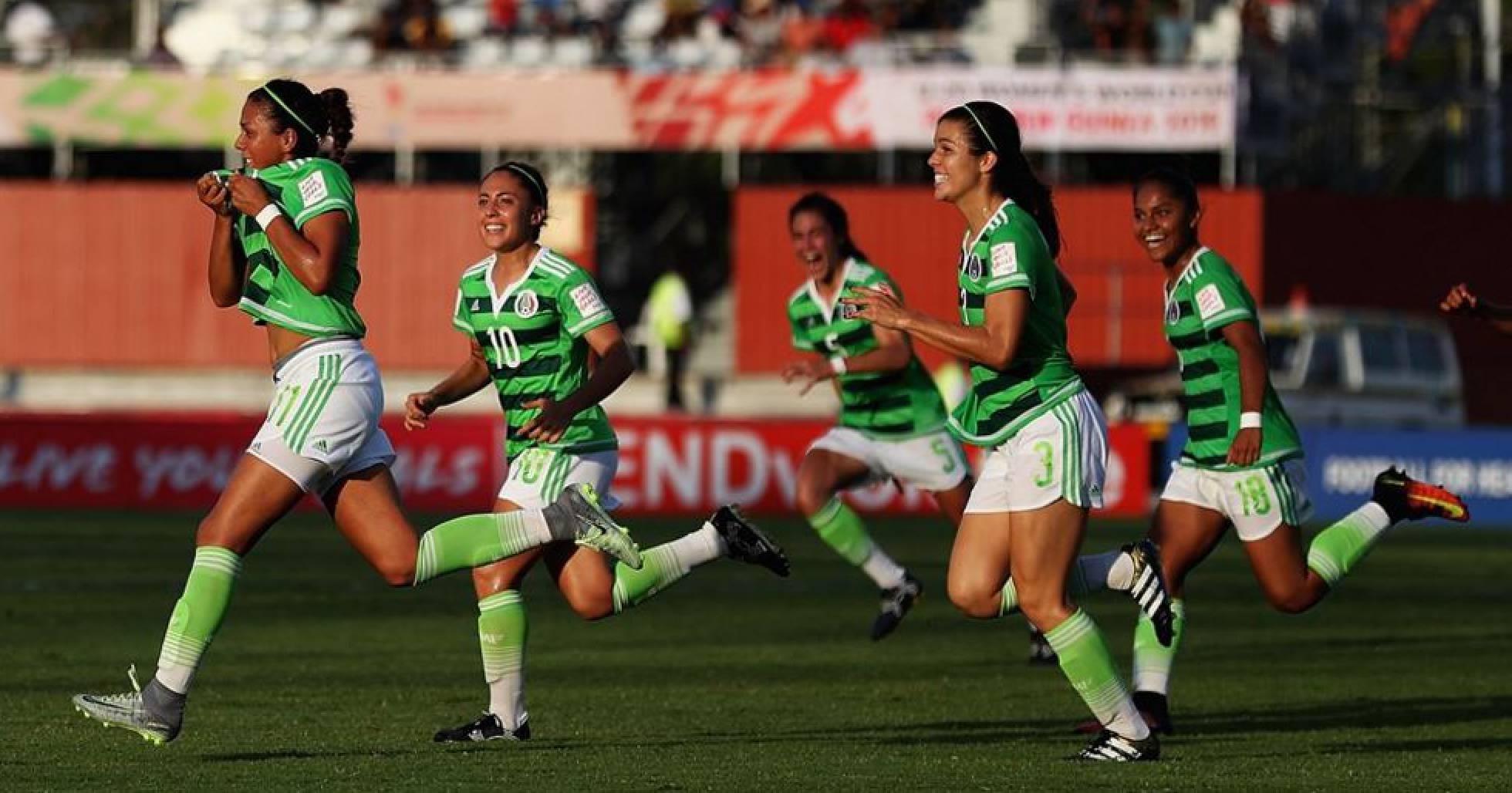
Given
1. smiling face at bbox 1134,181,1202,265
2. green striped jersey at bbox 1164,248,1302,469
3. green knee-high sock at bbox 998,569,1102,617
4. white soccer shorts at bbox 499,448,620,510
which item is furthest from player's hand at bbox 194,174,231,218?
green striped jersey at bbox 1164,248,1302,469

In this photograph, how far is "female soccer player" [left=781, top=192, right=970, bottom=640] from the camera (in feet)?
46.7

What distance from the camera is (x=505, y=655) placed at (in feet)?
33.0

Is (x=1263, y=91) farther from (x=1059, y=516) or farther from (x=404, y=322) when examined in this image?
(x=1059, y=516)

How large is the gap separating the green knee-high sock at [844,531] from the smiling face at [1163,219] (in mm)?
3989

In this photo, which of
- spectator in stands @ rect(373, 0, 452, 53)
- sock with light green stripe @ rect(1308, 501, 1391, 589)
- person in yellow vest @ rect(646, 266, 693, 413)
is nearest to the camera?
sock with light green stripe @ rect(1308, 501, 1391, 589)

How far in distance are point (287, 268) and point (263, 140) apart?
443 millimetres

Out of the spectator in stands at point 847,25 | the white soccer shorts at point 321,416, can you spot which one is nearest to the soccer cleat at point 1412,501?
the white soccer shorts at point 321,416

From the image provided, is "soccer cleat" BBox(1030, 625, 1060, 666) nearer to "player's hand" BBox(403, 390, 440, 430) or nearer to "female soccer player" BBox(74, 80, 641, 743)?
"player's hand" BBox(403, 390, 440, 430)

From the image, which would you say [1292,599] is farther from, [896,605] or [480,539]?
[896,605]

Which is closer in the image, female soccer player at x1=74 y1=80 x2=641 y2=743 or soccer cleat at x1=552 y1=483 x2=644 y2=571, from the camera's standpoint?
female soccer player at x1=74 y1=80 x2=641 y2=743

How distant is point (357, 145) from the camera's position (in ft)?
126

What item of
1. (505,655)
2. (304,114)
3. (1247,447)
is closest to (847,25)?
(1247,447)

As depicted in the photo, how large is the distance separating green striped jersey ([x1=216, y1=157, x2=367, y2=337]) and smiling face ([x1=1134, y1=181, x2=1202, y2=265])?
3.12 metres

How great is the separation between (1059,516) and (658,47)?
30067mm
